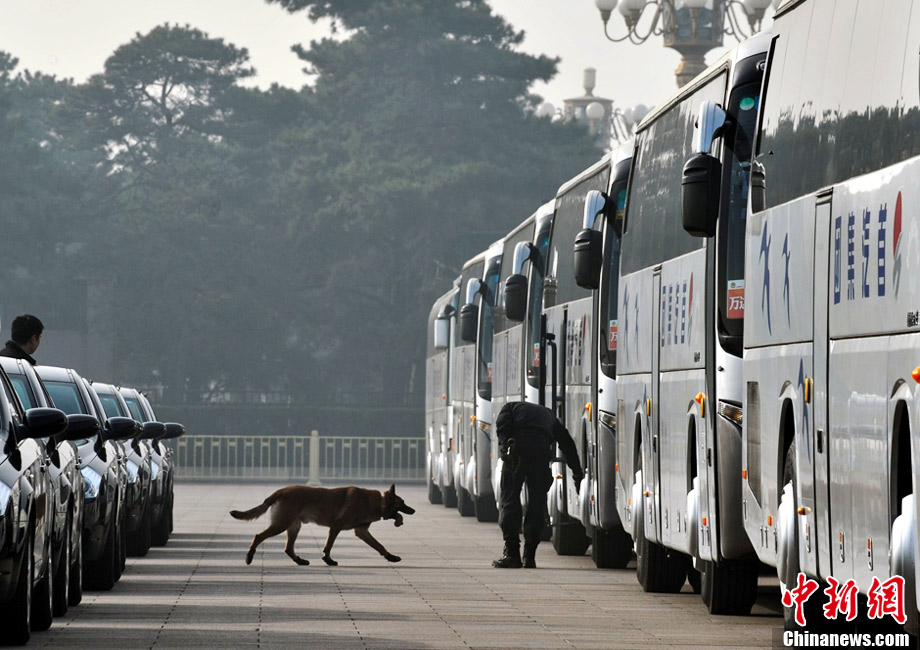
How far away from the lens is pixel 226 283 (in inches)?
2950

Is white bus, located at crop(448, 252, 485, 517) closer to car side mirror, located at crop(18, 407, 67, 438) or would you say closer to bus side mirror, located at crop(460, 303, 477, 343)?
bus side mirror, located at crop(460, 303, 477, 343)

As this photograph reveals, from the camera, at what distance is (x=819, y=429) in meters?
10.7

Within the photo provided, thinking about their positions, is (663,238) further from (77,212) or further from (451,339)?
(77,212)

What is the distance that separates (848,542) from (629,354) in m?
7.87

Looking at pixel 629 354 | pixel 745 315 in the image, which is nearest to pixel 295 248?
pixel 629 354

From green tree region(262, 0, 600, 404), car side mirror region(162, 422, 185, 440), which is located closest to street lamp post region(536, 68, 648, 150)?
green tree region(262, 0, 600, 404)

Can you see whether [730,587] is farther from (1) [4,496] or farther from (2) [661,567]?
(1) [4,496]

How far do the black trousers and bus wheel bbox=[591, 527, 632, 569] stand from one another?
620mm

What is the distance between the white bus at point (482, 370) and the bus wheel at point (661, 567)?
43.6 ft

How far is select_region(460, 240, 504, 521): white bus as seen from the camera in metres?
31.6

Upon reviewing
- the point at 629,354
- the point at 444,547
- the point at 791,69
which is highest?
the point at 791,69

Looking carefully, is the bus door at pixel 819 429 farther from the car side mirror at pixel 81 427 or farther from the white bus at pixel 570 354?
the white bus at pixel 570 354

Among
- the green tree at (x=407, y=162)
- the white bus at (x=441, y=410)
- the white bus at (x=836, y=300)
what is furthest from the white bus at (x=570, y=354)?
the green tree at (x=407, y=162)

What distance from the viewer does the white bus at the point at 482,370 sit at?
104ft
